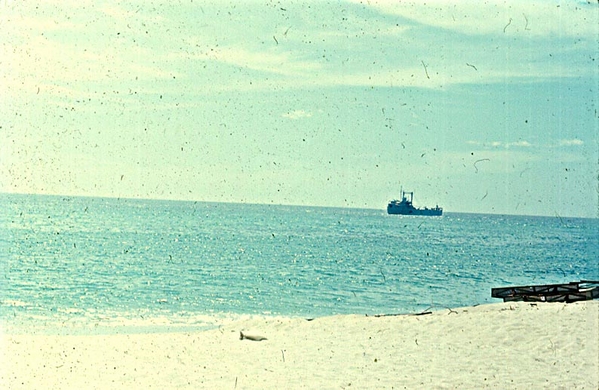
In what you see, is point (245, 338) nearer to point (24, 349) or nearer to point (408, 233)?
point (24, 349)

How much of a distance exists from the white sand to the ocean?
21.9ft

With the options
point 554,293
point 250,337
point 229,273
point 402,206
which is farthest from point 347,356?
point 402,206

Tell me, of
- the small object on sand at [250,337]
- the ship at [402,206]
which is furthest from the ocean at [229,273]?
the ship at [402,206]

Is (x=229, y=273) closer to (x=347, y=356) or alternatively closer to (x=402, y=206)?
(x=347, y=356)

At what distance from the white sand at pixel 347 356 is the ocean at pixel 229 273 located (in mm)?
6674

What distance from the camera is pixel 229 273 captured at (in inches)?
1609

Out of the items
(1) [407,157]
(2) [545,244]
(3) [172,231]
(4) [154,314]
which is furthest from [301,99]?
(4) [154,314]

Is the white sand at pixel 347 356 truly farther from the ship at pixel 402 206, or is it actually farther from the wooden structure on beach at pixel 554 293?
the ship at pixel 402 206

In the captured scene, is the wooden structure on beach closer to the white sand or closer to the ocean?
the white sand

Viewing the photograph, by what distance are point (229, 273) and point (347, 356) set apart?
30.8 metres

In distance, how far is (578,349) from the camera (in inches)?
400

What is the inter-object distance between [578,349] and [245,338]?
586cm

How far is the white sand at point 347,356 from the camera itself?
8.98m

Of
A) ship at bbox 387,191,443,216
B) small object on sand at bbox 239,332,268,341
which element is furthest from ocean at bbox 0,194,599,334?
ship at bbox 387,191,443,216
